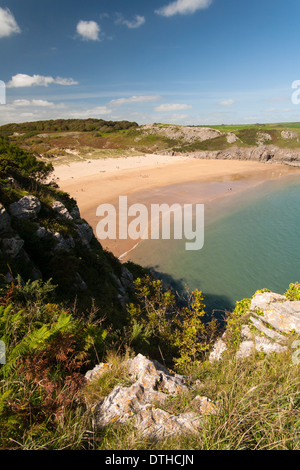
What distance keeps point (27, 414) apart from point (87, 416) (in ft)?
2.58

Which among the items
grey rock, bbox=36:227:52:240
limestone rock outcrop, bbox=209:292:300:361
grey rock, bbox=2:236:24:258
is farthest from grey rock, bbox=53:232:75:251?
limestone rock outcrop, bbox=209:292:300:361

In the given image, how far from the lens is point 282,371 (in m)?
3.91

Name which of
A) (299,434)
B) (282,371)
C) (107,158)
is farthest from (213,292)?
(107,158)

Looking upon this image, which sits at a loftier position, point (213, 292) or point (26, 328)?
point (26, 328)

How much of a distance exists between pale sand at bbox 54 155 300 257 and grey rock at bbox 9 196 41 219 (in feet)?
43.5

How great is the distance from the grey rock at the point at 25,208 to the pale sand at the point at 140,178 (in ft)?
43.5

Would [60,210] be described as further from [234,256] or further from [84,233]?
[234,256]

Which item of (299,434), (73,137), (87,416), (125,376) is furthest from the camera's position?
(73,137)

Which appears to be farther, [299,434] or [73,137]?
[73,137]

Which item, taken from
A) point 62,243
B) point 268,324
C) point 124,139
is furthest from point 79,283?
point 124,139

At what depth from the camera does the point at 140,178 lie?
172 feet
